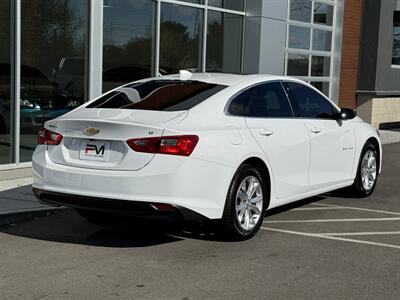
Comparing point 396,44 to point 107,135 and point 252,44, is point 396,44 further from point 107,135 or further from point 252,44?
point 107,135

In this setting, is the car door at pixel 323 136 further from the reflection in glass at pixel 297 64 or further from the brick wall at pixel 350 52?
the brick wall at pixel 350 52

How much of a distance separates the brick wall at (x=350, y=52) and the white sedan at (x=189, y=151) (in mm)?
11657

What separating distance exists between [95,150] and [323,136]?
A: 290 centimetres

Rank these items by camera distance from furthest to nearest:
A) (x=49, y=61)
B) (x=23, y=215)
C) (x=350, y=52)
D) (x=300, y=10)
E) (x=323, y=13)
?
(x=350, y=52), (x=323, y=13), (x=300, y=10), (x=49, y=61), (x=23, y=215)

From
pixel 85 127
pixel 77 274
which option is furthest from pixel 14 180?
pixel 77 274

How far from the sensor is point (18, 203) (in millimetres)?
7625

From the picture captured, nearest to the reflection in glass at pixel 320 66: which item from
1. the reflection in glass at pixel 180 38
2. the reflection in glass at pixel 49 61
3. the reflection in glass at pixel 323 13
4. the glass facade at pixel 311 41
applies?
the glass facade at pixel 311 41

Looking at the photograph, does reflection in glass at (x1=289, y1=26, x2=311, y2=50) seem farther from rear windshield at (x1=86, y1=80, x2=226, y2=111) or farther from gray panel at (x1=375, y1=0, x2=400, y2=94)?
rear windshield at (x1=86, y1=80, x2=226, y2=111)

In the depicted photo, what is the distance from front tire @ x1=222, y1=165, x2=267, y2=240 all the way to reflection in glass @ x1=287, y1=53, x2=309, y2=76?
10.4 m

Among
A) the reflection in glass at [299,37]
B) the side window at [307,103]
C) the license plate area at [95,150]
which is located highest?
the reflection in glass at [299,37]

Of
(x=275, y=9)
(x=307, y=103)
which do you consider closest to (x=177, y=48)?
(x=275, y=9)

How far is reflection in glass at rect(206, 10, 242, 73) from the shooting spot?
14.1m

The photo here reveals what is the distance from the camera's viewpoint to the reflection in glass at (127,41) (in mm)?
11172

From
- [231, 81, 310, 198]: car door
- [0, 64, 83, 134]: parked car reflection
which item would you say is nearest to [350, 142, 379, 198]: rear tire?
[231, 81, 310, 198]: car door
